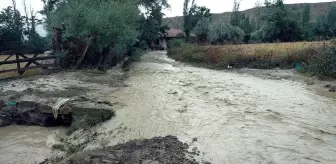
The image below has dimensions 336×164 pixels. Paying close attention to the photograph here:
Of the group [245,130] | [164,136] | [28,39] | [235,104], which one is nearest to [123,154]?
[164,136]

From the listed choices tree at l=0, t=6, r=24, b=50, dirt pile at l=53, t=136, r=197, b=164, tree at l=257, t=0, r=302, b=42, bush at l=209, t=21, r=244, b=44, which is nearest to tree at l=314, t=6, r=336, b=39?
tree at l=257, t=0, r=302, b=42

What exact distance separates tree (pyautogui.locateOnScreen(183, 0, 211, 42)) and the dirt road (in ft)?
106

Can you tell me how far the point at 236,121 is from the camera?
25.5 ft

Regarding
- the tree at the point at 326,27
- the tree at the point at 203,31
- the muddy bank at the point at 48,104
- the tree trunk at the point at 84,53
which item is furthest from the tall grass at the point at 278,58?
the tree at the point at 326,27

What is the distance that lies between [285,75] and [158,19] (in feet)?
85.3

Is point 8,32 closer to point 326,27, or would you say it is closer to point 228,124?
point 228,124

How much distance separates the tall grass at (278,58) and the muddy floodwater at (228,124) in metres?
3.13

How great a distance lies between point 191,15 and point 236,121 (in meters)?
38.6

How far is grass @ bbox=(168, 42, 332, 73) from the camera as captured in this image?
1742cm

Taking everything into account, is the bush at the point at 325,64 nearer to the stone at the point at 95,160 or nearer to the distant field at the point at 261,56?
the distant field at the point at 261,56

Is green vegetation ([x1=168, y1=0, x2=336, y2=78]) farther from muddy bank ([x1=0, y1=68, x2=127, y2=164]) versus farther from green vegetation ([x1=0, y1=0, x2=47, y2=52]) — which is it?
green vegetation ([x1=0, y1=0, x2=47, y2=52])

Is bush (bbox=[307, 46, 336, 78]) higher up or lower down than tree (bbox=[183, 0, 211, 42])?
lower down

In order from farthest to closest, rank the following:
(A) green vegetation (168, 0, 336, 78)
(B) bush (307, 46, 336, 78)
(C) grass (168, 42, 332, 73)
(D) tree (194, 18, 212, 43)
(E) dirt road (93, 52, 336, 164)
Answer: (D) tree (194, 18, 212, 43) < (C) grass (168, 42, 332, 73) < (A) green vegetation (168, 0, 336, 78) < (B) bush (307, 46, 336, 78) < (E) dirt road (93, 52, 336, 164)

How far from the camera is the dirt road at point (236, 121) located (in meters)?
5.81
